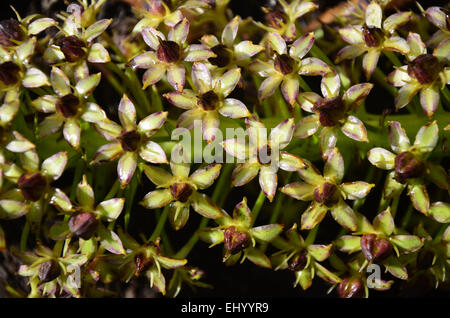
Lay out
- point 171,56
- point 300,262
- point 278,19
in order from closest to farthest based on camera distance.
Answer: point 171,56 → point 300,262 → point 278,19

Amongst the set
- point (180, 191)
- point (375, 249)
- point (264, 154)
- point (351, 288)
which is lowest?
point (351, 288)

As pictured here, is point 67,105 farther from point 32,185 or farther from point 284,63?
point 284,63

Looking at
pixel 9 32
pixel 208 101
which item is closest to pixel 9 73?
pixel 9 32

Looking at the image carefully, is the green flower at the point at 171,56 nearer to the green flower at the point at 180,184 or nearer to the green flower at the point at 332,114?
the green flower at the point at 180,184

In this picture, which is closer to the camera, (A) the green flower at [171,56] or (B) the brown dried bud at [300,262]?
(A) the green flower at [171,56]

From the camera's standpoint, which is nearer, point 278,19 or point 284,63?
point 284,63

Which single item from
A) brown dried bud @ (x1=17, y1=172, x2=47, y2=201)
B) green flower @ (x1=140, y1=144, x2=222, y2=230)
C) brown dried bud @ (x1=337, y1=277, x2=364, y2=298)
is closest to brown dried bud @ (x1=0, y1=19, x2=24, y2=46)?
brown dried bud @ (x1=17, y1=172, x2=47, y2=201)

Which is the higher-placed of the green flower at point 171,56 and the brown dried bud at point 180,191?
the green flower at point 171,56

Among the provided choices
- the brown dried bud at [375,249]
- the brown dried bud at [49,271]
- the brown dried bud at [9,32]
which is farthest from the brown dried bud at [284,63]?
the brown dried bud at [49,271]
